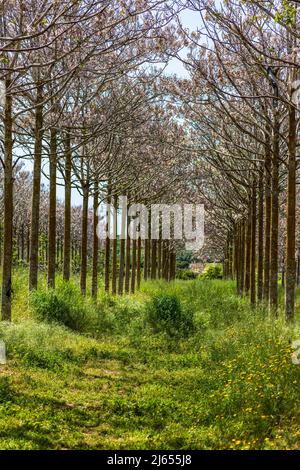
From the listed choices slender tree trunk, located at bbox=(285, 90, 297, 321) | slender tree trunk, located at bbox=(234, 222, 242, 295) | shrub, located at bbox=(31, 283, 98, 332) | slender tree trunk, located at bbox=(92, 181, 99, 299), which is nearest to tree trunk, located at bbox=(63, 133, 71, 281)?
shrub, located at bbox=(31, 283, 98, 332)

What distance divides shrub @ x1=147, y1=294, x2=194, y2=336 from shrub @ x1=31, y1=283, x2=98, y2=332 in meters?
1.45

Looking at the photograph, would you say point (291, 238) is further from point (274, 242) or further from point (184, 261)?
point (184, 261)

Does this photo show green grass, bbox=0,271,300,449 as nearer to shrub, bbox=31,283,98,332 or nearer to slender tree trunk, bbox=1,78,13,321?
shrub, bbox=31,283,98,332

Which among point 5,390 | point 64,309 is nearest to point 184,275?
point 64,309

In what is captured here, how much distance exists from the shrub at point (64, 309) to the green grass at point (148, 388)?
0.84ft

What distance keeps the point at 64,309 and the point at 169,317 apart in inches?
102

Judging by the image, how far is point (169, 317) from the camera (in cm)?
1307

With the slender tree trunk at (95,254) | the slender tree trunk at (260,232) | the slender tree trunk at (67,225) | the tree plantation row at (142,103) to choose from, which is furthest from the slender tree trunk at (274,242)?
the slender tree trunk at (95,254)

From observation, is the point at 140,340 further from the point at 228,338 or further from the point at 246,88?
the point at 246,88

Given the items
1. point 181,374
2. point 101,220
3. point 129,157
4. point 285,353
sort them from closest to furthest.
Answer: point 285,353 < point 181,374 < point 129,157 < point 101,220

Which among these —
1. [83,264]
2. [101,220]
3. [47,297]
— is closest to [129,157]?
[83,264]

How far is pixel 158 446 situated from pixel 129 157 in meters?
14.4

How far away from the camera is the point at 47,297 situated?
477 inches

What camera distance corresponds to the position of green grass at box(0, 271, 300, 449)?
541 cm
